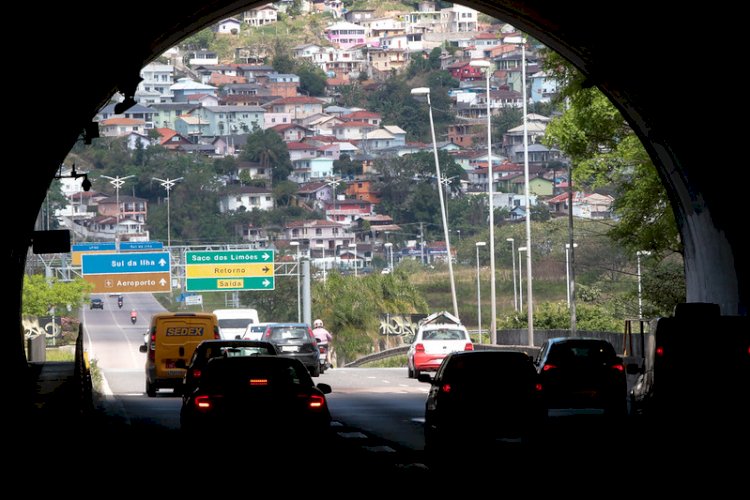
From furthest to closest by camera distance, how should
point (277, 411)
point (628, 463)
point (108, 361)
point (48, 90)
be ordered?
point (108, 361) < point (48, 90) < point (628, 463) < point (277, 411)

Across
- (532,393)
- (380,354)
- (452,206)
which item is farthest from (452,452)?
(452,206)

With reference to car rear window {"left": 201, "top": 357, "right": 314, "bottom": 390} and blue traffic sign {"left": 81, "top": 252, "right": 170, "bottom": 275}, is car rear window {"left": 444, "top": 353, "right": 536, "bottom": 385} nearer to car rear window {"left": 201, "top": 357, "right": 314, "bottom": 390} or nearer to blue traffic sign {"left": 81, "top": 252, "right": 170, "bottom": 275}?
car rear window {"left": 201, "top": 357, "right": 314, "bottom": 390}

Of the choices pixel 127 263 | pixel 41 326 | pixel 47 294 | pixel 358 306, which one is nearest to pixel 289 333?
pixel 127 263

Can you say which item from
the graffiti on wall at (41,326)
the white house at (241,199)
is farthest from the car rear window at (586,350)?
the white house at (241,199)

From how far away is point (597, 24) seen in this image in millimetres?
24859

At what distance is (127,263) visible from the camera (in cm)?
8475

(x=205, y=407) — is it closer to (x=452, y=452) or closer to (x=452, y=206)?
(x=452, y=452)

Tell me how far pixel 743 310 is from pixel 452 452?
734cm

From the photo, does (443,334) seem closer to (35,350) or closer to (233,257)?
(35,350)

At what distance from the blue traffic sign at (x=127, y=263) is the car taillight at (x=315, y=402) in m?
66.4

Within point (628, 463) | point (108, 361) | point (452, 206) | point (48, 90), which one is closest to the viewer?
point (628, 463)

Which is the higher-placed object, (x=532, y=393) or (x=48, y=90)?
(x=48, y=90)

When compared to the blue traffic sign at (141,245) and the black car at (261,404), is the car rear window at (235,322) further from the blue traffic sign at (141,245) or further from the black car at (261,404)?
the black car at (261,404)

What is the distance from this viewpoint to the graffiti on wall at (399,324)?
356 ft
